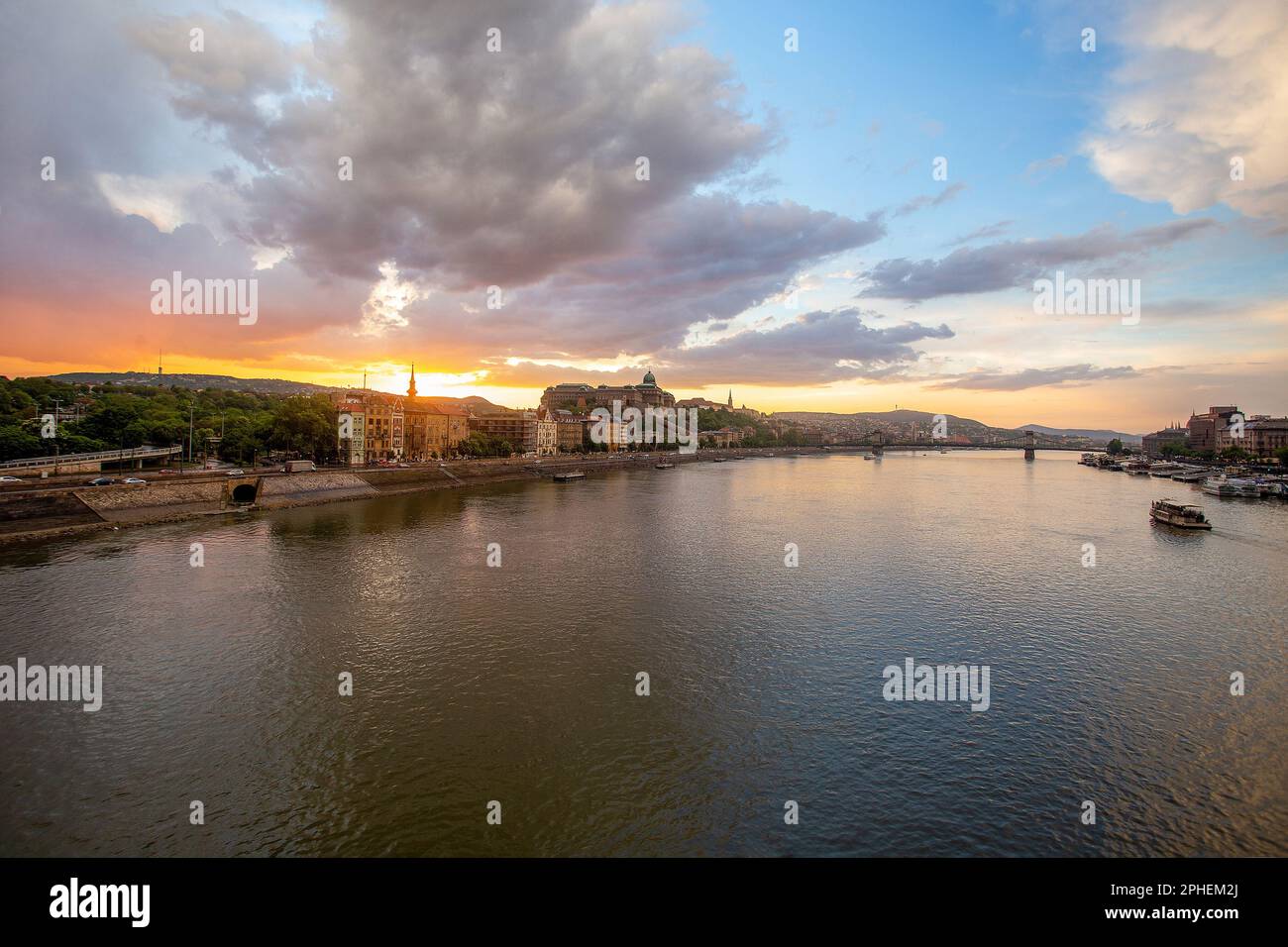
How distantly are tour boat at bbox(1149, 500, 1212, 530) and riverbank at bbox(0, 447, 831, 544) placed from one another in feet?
219

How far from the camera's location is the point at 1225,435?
5600 inches

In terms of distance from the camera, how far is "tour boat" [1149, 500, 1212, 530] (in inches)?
1659

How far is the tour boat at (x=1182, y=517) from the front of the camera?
42141mm

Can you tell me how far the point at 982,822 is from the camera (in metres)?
10.6

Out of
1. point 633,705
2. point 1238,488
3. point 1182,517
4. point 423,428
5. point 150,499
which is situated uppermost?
point 423,428

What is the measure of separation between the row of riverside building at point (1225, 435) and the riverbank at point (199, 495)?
146 metres

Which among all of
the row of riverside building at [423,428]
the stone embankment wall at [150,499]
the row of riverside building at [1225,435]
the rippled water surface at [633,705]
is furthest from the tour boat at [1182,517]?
the row of riverside building at [1225,435]

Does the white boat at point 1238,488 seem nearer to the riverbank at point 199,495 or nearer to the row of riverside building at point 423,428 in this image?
the riverbank at point 199,495

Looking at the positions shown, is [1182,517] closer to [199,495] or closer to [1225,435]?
[199,495]

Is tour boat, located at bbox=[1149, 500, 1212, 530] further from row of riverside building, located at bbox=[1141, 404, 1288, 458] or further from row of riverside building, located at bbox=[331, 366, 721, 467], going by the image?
row of riverside building, located at bbox=[1141, 404, 1288, 458]

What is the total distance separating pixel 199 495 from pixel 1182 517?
73.4 meters

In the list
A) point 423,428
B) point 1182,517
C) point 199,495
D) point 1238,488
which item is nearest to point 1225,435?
point 1238,488
